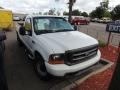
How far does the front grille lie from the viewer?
366cm

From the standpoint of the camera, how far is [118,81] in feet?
8.55

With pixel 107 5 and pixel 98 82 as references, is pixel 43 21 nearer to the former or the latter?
pixel 98 82

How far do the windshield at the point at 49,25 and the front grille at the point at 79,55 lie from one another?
4.44 feet

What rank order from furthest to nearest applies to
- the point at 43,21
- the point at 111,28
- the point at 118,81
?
the point at 111,28, the point at 43,21, the point at 118,81

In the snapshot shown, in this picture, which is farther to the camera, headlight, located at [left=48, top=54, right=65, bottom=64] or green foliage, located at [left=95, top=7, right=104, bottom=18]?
green foliage, located at [left=95, top=7, right=104, bottom=18]

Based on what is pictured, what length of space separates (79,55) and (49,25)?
177cm

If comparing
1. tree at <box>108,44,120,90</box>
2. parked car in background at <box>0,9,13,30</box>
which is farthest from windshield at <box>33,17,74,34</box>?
parked car in background at <box>0,9,13,30</box>

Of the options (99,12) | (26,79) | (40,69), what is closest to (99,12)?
(99,12)

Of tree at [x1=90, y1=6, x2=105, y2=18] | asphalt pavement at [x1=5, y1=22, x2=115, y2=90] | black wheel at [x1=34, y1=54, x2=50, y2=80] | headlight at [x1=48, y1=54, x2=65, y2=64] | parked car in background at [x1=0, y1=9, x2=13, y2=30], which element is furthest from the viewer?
tree at [x1=90, y1=6, x2=105, y2=18]

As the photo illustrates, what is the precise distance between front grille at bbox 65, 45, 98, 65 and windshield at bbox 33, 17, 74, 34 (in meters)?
1.35

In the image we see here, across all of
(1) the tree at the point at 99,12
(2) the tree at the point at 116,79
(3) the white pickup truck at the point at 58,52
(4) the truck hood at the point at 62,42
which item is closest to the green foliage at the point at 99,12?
(1) the tree at the point at 99,12

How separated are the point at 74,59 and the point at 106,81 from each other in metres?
1.24

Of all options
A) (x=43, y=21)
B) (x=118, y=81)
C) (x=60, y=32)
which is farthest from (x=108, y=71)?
(x=43, y=21)

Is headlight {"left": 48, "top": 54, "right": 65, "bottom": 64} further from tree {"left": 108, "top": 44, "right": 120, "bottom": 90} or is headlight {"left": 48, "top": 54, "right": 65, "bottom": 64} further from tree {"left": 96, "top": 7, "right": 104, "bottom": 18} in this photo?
tree {"left": 96, "top": 7, "right": 104, "bottom": 18}
